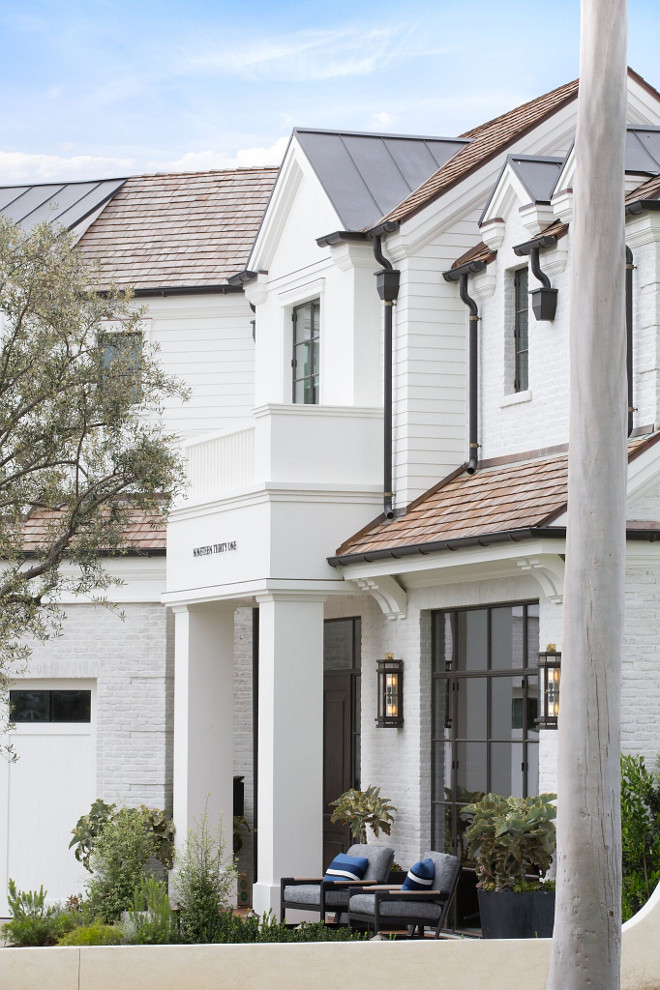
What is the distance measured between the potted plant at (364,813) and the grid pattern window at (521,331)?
447 cm

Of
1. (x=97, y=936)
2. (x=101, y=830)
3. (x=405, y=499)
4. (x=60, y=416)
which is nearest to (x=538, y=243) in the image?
(x=405, y=499)

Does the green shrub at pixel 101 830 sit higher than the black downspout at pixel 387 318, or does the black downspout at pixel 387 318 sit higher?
the black downspout at pixel 387 318

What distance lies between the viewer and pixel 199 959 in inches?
494

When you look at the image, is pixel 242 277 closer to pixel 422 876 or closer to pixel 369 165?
pixel 369 165

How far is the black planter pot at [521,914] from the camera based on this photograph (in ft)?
43.0

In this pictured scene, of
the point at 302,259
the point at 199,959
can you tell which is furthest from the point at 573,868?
the point at 302,259

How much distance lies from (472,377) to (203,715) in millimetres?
5060

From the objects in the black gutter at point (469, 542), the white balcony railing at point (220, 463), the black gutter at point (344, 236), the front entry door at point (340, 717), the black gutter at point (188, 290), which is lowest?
the front entry door at point (340, 717)

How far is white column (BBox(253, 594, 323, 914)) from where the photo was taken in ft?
53.4

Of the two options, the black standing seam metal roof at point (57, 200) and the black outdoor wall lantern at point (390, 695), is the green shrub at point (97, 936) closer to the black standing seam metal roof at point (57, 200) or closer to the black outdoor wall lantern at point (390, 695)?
the black outdoor wall lantern at point (390, 695)

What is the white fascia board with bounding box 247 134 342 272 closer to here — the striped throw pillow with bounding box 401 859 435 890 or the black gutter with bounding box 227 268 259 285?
the black gutter with bounding box 227 268 259 285

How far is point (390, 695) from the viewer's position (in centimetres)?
1675

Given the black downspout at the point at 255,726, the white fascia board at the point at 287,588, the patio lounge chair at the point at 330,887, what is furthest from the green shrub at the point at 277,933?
the black downspout at the point at 255,726

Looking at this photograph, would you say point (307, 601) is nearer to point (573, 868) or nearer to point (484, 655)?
point (484, 655)
